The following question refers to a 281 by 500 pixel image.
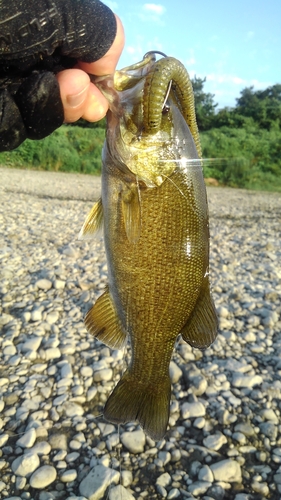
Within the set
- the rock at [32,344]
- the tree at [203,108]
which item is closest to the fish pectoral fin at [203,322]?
the rock at [32,344]

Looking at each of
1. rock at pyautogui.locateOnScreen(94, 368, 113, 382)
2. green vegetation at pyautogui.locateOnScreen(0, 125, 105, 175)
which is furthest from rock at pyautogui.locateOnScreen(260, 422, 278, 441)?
green vegetation at pyautogui.locateOnScreen(0, 125, 105, 175)

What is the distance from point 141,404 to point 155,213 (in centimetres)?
109

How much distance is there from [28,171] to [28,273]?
1569 cm

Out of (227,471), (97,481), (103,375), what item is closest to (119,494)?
(97,481)

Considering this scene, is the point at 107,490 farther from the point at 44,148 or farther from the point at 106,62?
the point at 44,148

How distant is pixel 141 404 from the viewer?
8.21 feet

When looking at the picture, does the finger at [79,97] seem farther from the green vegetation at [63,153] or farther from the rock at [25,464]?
the green vegetation at [63,153]

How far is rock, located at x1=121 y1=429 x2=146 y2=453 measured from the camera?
344 cm

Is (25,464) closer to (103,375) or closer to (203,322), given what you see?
(103,375)

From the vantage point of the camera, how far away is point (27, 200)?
41.9 ft

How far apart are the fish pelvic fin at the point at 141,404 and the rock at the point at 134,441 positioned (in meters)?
1.10

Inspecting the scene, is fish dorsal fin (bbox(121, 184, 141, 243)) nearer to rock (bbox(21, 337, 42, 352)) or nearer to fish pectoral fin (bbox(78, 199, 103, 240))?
fish pectoral fin (bbox(78, 199, 103, 240))

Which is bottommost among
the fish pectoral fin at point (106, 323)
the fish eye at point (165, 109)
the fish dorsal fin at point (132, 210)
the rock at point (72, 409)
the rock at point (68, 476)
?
the rock at point (68, 476)

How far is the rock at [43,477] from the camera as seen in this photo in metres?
3.10
